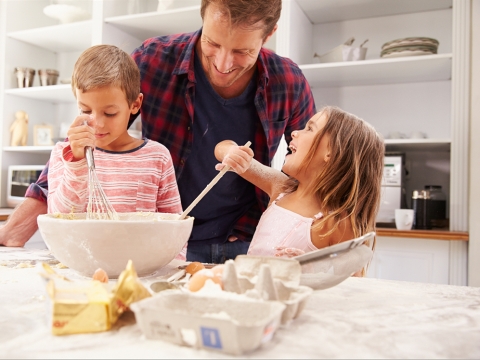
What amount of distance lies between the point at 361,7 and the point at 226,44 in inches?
66.2

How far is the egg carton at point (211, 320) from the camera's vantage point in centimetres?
40

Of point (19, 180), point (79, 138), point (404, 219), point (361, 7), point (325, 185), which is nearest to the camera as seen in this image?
point (79, 138)

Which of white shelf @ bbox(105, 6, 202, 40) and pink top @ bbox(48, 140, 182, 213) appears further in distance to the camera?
white shelf @ bbox(105, 6, 202, 40)

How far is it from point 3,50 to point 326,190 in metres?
2.90

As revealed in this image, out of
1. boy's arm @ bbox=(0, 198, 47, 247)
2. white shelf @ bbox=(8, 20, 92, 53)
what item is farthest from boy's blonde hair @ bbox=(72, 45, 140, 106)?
white shelf @ bbox=(8, 20, 92, 53)

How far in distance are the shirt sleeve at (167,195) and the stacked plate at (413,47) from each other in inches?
62.5

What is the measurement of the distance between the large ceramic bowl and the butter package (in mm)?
128

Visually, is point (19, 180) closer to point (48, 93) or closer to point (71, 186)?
point (48, 93)

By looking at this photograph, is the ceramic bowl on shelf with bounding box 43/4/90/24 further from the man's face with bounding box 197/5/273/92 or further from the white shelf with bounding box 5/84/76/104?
the man's face with bounding box 197/5/273/92

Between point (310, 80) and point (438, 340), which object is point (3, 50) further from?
point (438, 340)

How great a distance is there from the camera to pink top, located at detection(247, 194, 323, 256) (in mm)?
1270

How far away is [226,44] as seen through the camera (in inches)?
45.8

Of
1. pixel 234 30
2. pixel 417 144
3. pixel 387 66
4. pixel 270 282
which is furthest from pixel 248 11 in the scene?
pixel 417 144

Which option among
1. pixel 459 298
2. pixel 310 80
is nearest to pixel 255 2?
pixel 459 298
